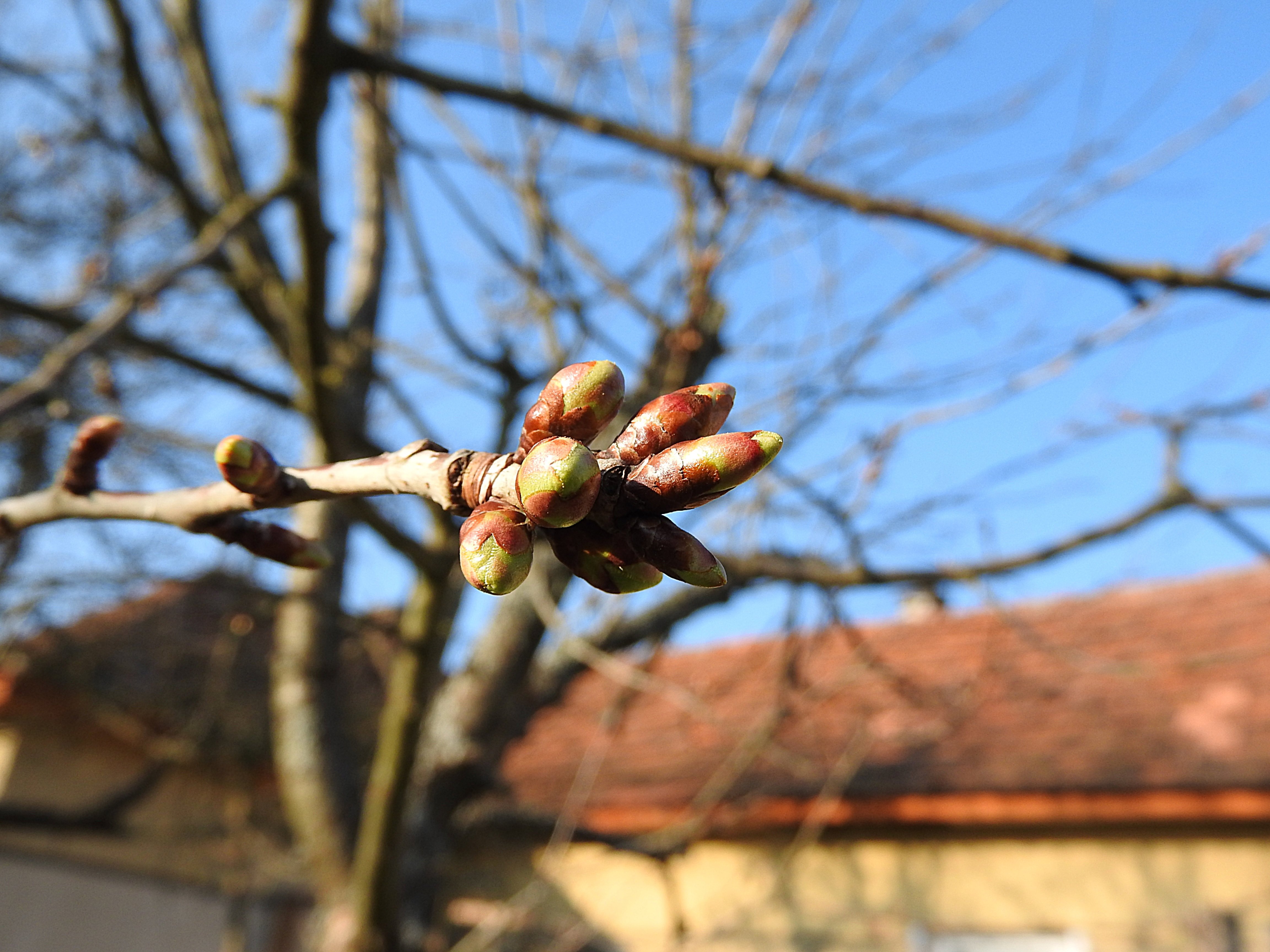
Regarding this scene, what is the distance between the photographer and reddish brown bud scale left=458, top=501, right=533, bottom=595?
0.65 meters

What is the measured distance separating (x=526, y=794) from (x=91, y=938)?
303cm

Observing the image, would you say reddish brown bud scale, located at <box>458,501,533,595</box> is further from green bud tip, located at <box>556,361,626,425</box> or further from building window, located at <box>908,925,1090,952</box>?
building window, located at <box>908,925,1090,952</box>

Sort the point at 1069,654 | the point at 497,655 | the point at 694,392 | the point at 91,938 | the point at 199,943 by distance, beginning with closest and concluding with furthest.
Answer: the point at 694,392
the point at 497,655
the point at 1069,654
the point at 91,938
the point at 199,943

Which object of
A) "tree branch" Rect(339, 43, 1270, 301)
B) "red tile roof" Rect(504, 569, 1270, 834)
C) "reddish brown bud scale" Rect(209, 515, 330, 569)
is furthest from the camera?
"red tile roof" Rect(504, 569, 1270, 834)

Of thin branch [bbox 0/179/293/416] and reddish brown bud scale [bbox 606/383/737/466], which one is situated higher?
thin branch [bbox 0/179/293/416]

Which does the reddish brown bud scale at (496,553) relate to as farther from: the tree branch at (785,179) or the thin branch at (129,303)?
the tree branch at (785,179)

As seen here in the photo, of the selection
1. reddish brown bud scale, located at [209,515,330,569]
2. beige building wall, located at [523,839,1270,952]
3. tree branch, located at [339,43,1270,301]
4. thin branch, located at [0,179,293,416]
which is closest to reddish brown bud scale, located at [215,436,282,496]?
reddish brown bud scale, located at [209,515,330,569]

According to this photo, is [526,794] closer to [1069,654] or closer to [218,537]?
[1069,654]

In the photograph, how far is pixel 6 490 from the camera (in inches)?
247

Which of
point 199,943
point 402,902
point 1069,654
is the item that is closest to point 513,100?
point 402,902

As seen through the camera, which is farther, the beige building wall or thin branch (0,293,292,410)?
the beige building wall

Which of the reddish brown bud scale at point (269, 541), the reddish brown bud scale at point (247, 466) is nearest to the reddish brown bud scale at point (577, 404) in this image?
the reddish brown bud scale at point (247, 466)

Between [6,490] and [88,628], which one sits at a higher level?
[6,490]

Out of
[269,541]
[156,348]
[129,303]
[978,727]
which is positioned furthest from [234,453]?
[978,727]
